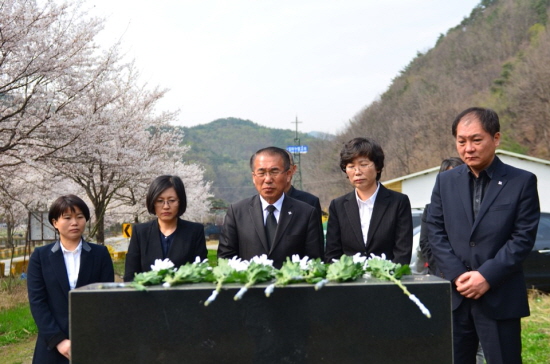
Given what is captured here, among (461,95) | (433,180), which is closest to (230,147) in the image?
(461,95)

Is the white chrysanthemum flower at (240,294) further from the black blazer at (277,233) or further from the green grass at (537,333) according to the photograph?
the green grass at (537,333)

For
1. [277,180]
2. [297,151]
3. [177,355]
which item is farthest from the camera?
[297,151]

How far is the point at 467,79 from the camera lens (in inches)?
2213

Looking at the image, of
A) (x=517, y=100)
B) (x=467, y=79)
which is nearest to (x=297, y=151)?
(x=467, y=79)

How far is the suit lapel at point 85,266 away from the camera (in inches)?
153

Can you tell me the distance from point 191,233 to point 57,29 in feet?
34.8

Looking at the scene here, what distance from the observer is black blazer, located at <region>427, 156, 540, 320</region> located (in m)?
3.48

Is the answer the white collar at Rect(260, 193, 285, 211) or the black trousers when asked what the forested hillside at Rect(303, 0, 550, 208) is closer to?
the white collar at Rect(260, 193, 285, 211)

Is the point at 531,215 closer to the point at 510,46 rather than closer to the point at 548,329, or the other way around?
the point at 548,329

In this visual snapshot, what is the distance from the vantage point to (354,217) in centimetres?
427

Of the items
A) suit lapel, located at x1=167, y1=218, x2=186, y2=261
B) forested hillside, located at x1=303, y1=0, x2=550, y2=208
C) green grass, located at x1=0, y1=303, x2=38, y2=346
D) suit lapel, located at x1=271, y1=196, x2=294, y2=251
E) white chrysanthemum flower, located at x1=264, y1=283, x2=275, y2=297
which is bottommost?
green grass, located at x1=0, y1=303, x2=38, y2=346

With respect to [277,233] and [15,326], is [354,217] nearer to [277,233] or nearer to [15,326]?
[277,233]

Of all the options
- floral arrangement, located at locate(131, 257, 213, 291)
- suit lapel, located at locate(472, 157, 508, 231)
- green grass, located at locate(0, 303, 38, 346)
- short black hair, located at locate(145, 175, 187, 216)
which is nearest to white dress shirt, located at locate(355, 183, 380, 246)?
suit lapel, located at locate(472, 157, 508, 231)

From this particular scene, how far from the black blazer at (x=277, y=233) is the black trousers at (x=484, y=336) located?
3.29 ft
